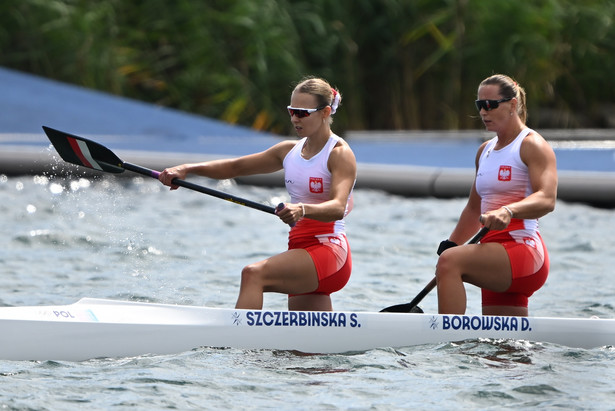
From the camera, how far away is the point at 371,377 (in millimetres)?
4488

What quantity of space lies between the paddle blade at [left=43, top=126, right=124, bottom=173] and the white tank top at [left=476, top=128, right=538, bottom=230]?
1.67 m

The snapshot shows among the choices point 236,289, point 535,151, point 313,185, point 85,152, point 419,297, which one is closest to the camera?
point 535,151

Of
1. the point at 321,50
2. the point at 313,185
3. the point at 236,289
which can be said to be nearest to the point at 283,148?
the point at 313,185

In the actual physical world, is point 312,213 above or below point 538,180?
below

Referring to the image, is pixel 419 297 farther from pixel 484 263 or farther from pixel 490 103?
pixel 490 103

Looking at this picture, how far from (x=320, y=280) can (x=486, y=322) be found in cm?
70

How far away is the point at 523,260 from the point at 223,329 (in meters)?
1.25

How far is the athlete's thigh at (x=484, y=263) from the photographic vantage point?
4715 mm

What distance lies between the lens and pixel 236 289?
6.57 m

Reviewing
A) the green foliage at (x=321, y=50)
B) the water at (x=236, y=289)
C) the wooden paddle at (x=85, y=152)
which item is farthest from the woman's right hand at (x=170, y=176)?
the green foliage at (x=321, y=50)

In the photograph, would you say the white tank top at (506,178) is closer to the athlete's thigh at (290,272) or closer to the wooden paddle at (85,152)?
the athlete's thigh at (290,272)

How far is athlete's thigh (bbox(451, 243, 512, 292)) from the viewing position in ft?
15.5

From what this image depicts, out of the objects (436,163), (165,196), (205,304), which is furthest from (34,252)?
(436,163)

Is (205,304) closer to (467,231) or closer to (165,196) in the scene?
(467,231)
